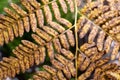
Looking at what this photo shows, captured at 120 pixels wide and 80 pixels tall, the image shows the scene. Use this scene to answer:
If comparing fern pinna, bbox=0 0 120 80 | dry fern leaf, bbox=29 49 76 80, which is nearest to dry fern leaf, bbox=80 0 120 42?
fern pinna, bbox=0 0 120 80

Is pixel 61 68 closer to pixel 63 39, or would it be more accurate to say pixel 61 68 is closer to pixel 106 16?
pixel 63 39

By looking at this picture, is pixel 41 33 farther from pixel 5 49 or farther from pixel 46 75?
pixel 5 49

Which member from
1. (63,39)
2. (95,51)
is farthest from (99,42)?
(63,39)

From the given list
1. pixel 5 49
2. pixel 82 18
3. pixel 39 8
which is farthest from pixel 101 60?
pixel 5 49

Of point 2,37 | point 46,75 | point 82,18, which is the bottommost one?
point 46,75

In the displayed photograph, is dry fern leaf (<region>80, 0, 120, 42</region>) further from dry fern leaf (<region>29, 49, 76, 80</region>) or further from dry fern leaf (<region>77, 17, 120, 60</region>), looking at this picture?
dry fern leaf (<region>29, 49, 76, 80</region>)

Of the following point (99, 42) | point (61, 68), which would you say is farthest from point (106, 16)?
point (61, 68)

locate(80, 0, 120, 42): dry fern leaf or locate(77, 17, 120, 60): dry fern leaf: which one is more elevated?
locate(80, 0, 120, 42): dry fern leaf

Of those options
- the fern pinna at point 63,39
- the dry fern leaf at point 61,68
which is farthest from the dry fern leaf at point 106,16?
the dry fern leaf at point 61,68

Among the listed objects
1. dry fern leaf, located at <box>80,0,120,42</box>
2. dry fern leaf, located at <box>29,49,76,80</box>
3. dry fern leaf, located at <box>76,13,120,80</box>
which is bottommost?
dry fern leaf, located at <box>29,49,76,80</box>

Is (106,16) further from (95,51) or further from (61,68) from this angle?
(61,68)

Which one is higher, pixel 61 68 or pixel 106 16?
pixel 106 16
